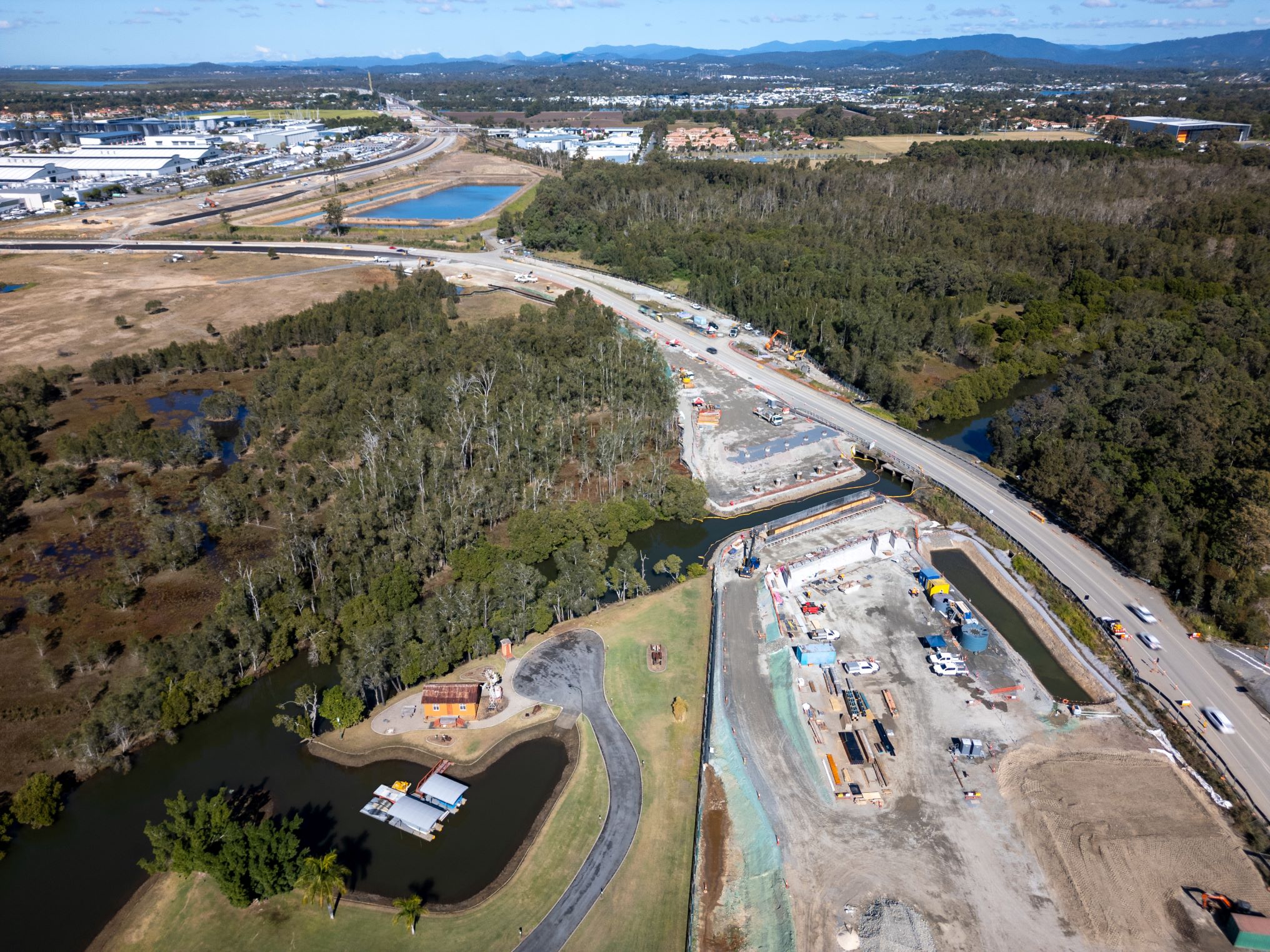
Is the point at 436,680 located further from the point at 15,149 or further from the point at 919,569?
the point at 15,149

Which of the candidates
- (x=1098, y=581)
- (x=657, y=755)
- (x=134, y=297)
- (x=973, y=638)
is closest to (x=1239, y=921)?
(x=973, y=638)

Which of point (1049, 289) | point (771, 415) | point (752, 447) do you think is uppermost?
point (1049, 289)

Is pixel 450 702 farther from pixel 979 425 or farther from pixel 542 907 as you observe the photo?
pixel 979 425

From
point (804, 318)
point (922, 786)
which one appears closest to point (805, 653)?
point (922, 786)

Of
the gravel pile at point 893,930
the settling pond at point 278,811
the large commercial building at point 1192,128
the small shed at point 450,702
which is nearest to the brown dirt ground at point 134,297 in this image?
the settling pond at point 278,811

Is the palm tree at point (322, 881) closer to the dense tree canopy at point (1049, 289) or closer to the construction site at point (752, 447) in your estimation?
the construction site at point (752, 447)

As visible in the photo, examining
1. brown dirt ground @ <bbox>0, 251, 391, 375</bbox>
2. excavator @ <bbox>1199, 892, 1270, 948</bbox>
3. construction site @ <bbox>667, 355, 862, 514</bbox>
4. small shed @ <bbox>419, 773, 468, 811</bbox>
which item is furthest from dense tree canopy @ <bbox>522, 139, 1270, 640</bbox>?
small shed @ <bbox>419, 773, 468, 811</bbox>

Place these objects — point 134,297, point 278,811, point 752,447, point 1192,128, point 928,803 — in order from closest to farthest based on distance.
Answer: point 928,803, point 278,811, point 752,447, point 134,297, point 1192,128
